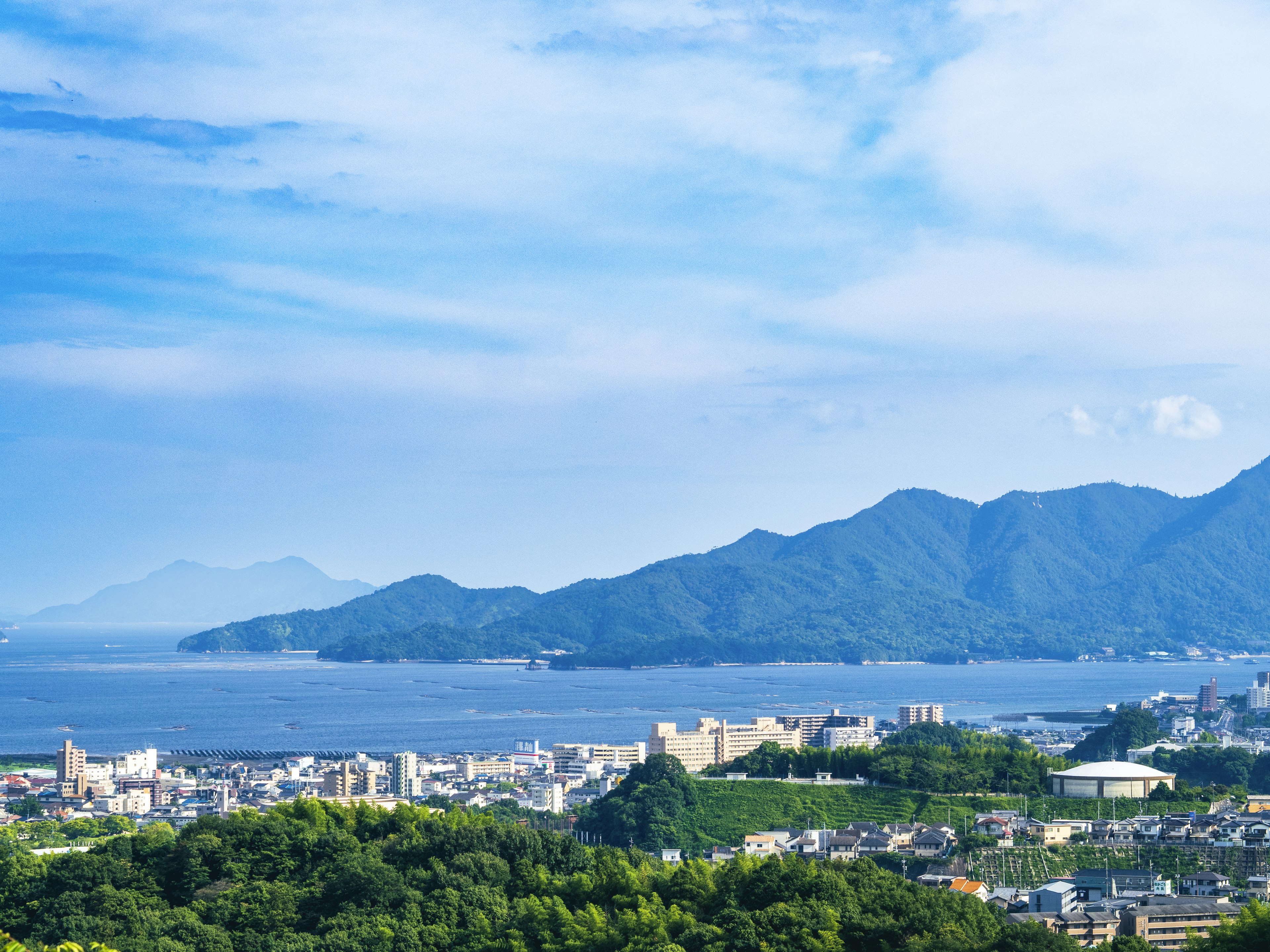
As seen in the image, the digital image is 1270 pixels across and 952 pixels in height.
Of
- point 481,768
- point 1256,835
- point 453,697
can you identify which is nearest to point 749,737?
point 481,768

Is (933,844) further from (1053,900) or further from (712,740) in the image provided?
(712,740)

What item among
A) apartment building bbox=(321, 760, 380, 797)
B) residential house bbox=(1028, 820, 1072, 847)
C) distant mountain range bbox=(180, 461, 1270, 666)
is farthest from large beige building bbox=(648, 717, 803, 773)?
distant mountain range bbox=(180, 461, 1270, 666)

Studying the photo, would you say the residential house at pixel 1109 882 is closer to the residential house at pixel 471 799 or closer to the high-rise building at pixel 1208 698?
the residential house at pixel 471 799

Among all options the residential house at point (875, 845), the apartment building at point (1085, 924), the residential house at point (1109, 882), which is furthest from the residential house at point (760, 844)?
the apartment building at point (1085, 924)

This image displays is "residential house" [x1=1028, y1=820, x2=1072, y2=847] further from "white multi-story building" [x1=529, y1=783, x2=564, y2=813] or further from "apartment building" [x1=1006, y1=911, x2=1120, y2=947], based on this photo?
"white multi-story building" [x1=529, y1=783, x2=564, y2=813]

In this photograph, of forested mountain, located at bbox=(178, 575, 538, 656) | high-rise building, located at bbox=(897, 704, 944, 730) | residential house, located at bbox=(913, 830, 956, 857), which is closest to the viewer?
residential house, located at bbox=(913, 830, 956, 857)

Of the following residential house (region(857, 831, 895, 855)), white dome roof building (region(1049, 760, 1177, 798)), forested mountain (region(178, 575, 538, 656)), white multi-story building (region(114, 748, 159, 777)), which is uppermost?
forested mountain (region(178, 575, 538, 656))
